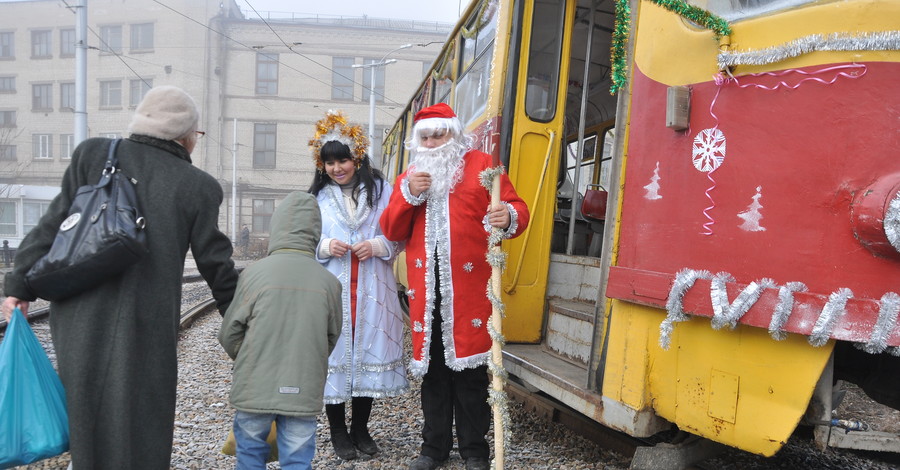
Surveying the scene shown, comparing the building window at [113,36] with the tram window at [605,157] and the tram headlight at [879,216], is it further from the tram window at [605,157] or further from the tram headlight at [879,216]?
the tram headlight at [879,216]

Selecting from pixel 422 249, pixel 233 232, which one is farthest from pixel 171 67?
pixel 422 249

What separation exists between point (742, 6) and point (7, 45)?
41.6 m

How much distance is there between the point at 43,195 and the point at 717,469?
2744 cm

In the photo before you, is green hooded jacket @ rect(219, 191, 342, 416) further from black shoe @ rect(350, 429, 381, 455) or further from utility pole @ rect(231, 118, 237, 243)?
utility pole @ rect(231, 118, 237, 243)

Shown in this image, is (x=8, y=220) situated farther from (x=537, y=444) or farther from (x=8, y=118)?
(x=537, y=444)

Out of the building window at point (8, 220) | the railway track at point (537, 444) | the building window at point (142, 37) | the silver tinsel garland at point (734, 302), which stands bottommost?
the building window at point (8, 220)

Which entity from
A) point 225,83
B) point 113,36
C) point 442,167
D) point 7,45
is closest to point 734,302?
point 442,167

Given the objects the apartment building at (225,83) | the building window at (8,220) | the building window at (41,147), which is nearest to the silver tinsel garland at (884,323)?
the building window at (8,220)

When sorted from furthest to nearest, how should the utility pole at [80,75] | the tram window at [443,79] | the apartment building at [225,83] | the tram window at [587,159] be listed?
the apartment building at [225,83] < the utility pole at [80,75] < the tram window at [587,159] < the tram window at [443,79]

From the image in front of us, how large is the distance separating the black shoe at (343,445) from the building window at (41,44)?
124ft

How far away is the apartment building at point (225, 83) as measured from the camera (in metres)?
32.8

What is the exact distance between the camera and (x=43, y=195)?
24625mm

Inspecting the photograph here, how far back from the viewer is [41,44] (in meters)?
33.6

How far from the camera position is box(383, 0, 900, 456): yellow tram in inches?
76.0
